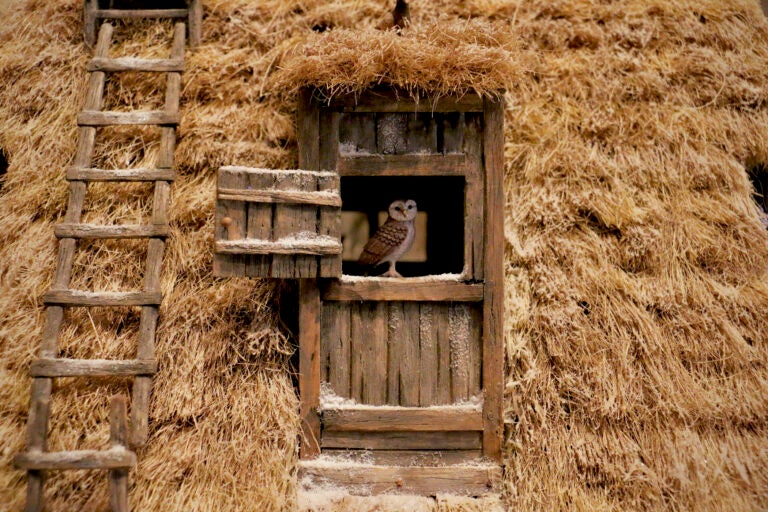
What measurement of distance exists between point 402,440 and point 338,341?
0.75 meters

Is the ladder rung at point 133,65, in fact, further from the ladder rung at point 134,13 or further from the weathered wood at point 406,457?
the weathered wood at point 406,457

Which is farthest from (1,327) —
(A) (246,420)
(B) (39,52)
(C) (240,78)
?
(C) (240,78)

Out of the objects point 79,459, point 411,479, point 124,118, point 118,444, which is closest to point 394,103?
point 124,118

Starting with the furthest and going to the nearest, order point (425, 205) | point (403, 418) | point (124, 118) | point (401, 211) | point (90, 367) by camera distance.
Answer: point (425, 205) → point (401, 211) → point (124, 118) → point (403, 418) → point (90, 367)

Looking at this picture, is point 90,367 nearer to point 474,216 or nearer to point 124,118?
point 124,118

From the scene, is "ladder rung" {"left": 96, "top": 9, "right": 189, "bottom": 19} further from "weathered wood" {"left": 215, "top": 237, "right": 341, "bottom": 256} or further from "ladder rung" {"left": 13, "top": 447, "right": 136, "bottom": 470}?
"ladder rung" {"left": 13, "top": 447, "right": 136, "bottom": 470}

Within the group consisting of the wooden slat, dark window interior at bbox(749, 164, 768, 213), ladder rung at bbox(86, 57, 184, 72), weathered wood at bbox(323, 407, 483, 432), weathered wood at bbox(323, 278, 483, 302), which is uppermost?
ladder rung at bbox(86, 57, 184, 72)

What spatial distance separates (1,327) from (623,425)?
4.05 m

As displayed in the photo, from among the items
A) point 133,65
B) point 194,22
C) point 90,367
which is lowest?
point 90,367

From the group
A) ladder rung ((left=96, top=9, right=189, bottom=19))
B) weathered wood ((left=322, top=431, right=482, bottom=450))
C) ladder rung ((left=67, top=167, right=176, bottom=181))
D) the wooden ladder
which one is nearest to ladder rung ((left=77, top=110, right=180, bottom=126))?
the wooden ladder

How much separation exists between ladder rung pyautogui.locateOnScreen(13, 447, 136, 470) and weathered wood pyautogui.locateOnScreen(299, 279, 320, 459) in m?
0.99

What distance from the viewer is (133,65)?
11.6 feet

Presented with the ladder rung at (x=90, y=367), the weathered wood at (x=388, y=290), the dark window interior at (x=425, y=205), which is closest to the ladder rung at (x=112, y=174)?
the ladder rung at (x=90, y=367)

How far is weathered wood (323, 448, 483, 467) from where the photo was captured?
3.22 m
